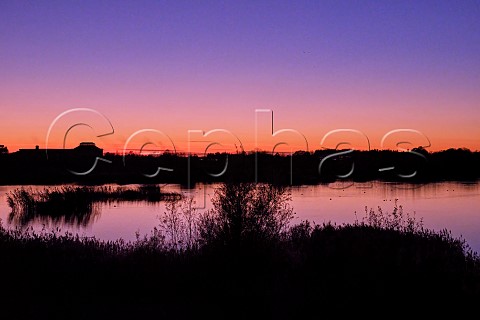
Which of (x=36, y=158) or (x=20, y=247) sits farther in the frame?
(x=36, y=158)

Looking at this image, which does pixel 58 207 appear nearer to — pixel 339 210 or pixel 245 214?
pixel 339 210

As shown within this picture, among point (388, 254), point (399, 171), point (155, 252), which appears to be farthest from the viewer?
point (399, 171)

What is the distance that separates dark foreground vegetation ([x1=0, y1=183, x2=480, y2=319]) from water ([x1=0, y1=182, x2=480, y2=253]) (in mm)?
12907

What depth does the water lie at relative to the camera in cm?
3177

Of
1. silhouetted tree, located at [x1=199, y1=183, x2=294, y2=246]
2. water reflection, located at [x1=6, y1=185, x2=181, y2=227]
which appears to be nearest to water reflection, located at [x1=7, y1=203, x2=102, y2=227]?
water reflection, located at [x1=6, y1=185, x2=181, y2=227]

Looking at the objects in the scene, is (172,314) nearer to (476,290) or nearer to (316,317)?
(316,317)

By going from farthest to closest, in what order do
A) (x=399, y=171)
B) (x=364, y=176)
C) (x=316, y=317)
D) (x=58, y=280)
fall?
(x=399, y=171), (x=364, y=176), (x=58, y=280), (x=316, y=317)

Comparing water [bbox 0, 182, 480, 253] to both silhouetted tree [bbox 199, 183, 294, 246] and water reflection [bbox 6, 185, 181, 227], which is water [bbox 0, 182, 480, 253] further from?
silhouetted tree [bbox 199, 183, 294, 246]

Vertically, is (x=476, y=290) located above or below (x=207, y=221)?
below

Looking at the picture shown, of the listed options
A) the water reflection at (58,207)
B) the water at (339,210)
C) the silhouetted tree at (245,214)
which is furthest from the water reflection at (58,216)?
the silhouetted tree at (245,214)

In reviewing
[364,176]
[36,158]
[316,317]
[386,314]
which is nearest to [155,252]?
[316,317]

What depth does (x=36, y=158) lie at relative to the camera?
86.2 meters

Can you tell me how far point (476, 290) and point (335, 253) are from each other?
177 inches

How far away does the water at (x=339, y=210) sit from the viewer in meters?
31.8
